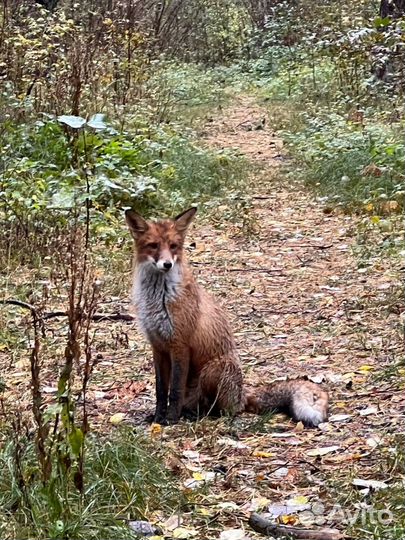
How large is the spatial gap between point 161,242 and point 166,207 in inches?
191

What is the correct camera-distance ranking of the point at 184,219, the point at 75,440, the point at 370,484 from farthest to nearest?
the point at 184,219 → the point at 370,484 → the point at 75,440

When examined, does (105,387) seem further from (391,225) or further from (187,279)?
(391,225)

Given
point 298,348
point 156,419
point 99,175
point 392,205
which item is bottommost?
point 156,419

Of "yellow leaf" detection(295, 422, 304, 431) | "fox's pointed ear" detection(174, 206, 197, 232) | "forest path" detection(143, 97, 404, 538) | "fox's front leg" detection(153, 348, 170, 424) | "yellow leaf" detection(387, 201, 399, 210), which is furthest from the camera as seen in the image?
"yellow leaf" detection(387, 201, 399, 210)

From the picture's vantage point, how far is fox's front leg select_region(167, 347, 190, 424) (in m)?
5.31

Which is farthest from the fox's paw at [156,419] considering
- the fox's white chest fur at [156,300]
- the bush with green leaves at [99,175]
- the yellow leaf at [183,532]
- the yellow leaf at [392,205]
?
the yellow leaf at [392,205]

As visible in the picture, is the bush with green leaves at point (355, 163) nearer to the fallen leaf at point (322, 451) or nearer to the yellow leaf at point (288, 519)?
the fallen leaf at point (322, 451)

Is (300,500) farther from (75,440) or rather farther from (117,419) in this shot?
(117,419)

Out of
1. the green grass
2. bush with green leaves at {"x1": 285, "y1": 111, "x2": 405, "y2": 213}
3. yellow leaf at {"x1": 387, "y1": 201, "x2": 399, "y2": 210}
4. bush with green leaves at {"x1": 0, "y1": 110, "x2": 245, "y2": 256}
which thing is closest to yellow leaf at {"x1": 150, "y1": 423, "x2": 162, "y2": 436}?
the green grass

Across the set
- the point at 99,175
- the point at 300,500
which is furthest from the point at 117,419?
the point at 99,175

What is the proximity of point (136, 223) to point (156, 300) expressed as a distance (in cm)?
51

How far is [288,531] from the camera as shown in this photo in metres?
3.60

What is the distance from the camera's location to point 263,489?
416 centimetres

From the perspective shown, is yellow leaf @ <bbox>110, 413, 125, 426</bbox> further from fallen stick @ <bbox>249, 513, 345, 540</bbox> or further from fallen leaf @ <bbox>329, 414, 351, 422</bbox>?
fallen stick @ <bbox>249, 513, 345, 540</bbox>
